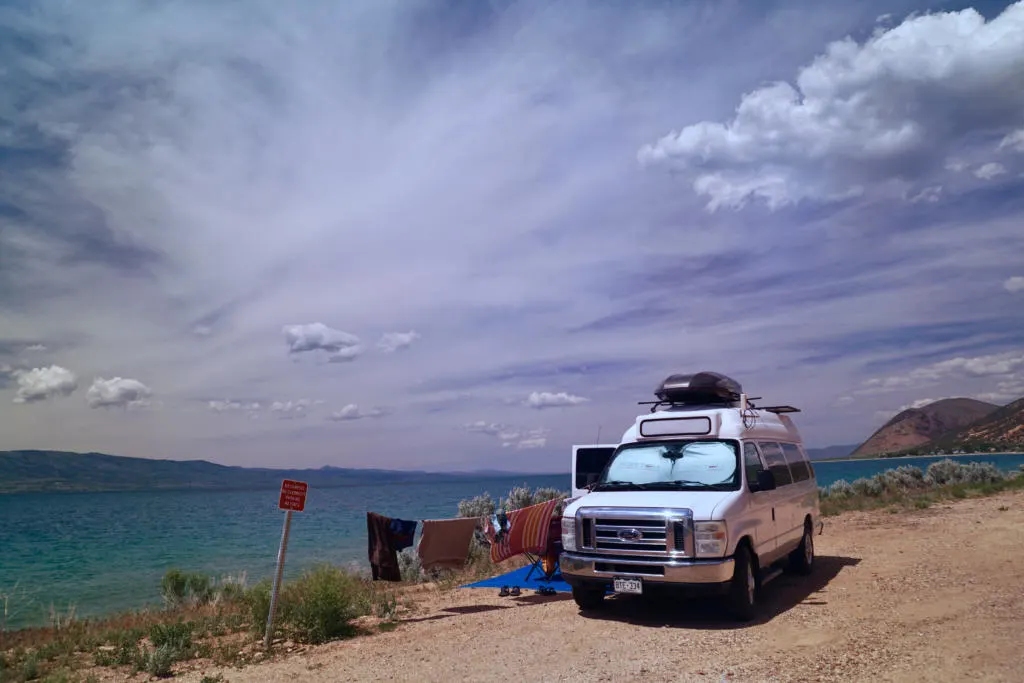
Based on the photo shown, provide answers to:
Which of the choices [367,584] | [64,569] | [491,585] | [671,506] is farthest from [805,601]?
[64,569]

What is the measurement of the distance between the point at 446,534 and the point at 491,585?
179cm

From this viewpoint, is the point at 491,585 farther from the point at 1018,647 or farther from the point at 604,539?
the point at 1018,647

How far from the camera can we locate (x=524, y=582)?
12.4 metres

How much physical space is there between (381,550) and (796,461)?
7323 millimetres

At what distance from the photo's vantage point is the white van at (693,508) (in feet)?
27.3

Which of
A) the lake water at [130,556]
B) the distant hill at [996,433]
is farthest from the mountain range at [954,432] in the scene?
the lake water at [130,556]

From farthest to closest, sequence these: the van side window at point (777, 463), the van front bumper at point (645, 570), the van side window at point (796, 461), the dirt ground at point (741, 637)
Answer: the van side window at point (796, 461), the van side window at point (777, 463), the van front bumper at point (645, 570), the dirt ground at point (741, 637)

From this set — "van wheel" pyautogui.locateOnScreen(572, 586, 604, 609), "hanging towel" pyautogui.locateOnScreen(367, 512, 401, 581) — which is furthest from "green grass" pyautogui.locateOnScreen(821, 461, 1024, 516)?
A: "hanging towel" pyautogui.locateOnScreen(367, 512, 401, 581)

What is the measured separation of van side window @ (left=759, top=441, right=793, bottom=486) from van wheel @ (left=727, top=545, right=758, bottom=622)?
1880mm

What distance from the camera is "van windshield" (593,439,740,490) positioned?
368 inches

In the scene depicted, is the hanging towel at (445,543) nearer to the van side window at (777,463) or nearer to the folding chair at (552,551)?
the folding chair at (552,551)

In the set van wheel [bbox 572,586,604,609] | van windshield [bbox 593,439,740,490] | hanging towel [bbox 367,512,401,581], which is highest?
van windshield [bbox 593,439,740,490]

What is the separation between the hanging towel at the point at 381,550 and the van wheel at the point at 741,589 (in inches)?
206

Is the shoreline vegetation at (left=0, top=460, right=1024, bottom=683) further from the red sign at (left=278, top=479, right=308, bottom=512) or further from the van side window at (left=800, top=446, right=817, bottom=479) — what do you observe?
the van side window at (left=800, top=446, right=817, bottom=479)
